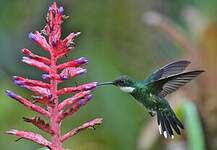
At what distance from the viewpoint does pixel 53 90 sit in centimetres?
162

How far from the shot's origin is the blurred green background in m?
3.97

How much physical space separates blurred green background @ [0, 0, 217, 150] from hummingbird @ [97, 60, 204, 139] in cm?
125

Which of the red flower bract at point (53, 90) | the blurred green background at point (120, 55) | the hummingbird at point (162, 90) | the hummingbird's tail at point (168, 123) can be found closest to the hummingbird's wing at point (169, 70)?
the hummingbird at point (162, 90)

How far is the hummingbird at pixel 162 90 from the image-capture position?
209 centimetres

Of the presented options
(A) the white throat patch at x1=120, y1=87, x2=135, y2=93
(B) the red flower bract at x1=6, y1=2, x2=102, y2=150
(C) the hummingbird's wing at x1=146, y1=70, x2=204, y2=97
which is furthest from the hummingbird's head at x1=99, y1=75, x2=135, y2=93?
(B) the red flower bract at x1=6, y1=2, x2=102, y2=150

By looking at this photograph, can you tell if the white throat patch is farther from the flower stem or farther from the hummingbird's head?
the flower stem

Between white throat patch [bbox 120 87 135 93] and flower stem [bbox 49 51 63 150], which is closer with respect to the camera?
flower stem [bbox 49 51 63 150]

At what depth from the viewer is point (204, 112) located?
3740 millimetres

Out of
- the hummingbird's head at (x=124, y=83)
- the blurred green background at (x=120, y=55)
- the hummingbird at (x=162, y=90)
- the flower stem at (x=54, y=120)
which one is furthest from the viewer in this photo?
the blurred green background at (x=120, y=55)

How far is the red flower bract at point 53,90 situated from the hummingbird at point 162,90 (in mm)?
419

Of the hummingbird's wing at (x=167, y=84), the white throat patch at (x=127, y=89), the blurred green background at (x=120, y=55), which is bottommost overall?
the white throat patch at (x=127, y=89)

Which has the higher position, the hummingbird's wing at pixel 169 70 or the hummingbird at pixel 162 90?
the hummingbird's wing at pixel 169 70

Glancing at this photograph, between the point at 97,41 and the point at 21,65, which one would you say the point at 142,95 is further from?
the point at 97,41

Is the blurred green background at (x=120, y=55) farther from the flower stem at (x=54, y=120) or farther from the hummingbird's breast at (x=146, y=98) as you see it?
the flower stem at (x=54, y=120)
